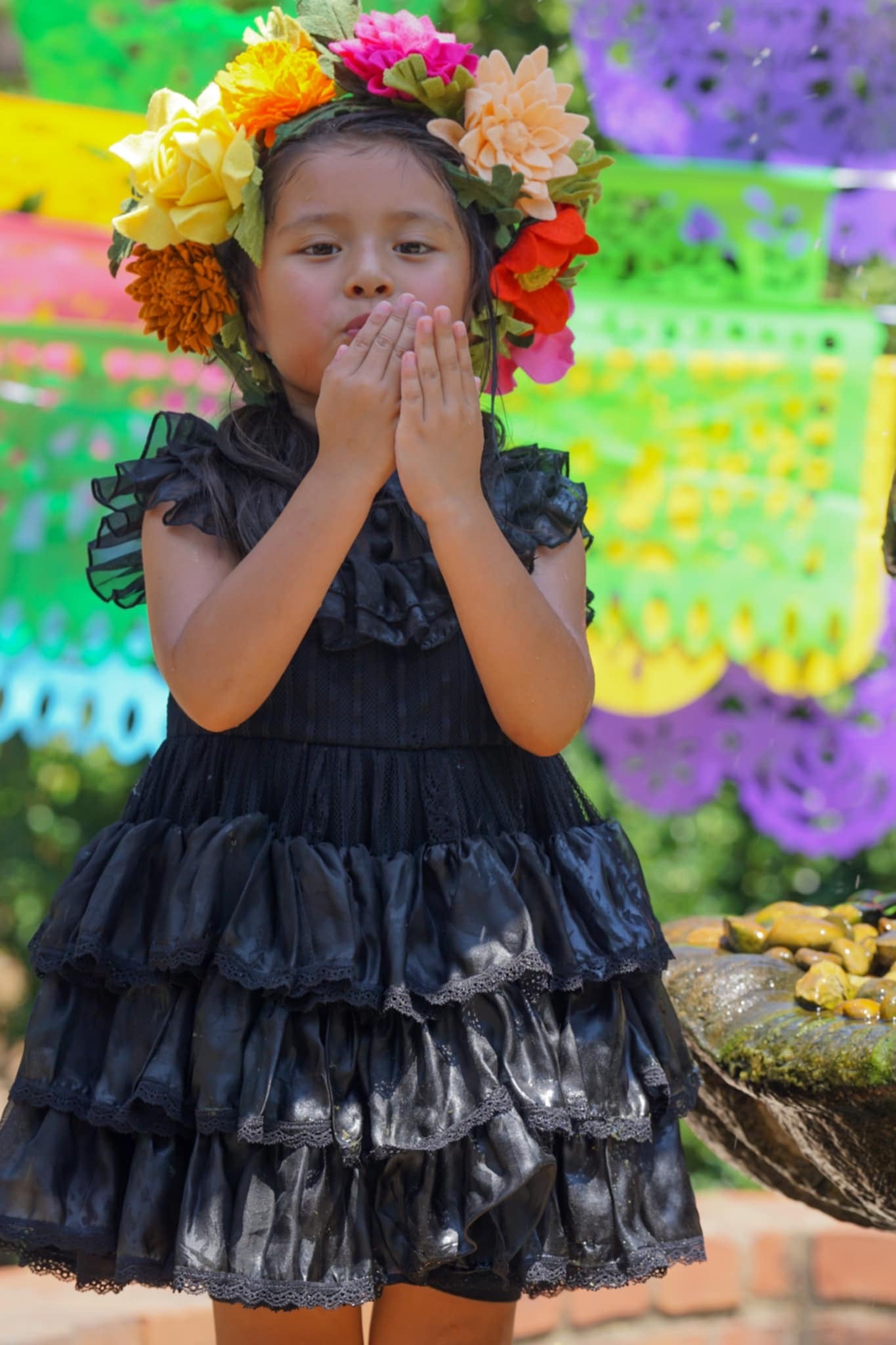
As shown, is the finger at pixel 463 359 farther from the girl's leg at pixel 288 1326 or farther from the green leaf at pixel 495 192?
the girl's leg at pixel 288 1326

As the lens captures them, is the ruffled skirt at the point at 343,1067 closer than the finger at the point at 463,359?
Yes

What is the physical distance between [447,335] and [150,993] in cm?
62

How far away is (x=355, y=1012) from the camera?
4.24 feet

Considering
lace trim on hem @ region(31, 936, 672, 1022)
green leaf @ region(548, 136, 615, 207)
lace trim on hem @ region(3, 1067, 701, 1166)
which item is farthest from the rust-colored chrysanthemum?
lace trim on hem @ region(3, 1067, 701, 1166)

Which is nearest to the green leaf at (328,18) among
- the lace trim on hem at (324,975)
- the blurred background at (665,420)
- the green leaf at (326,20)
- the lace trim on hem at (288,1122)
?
the green leaf at (326,20)

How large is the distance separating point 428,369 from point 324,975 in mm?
519

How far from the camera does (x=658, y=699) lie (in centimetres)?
353

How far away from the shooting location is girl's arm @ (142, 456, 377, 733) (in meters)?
1.28

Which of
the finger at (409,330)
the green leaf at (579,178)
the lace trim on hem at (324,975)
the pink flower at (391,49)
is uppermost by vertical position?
the pink flower at (391,49)

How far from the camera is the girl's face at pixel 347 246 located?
1.40 meters

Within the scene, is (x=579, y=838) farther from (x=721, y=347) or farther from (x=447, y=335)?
(x=721, y=347)

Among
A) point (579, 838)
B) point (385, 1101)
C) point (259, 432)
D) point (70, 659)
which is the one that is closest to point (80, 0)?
point (70, 659)

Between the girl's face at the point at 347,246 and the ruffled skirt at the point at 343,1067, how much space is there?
0.40m

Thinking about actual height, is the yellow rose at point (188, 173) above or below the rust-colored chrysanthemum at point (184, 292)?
above
